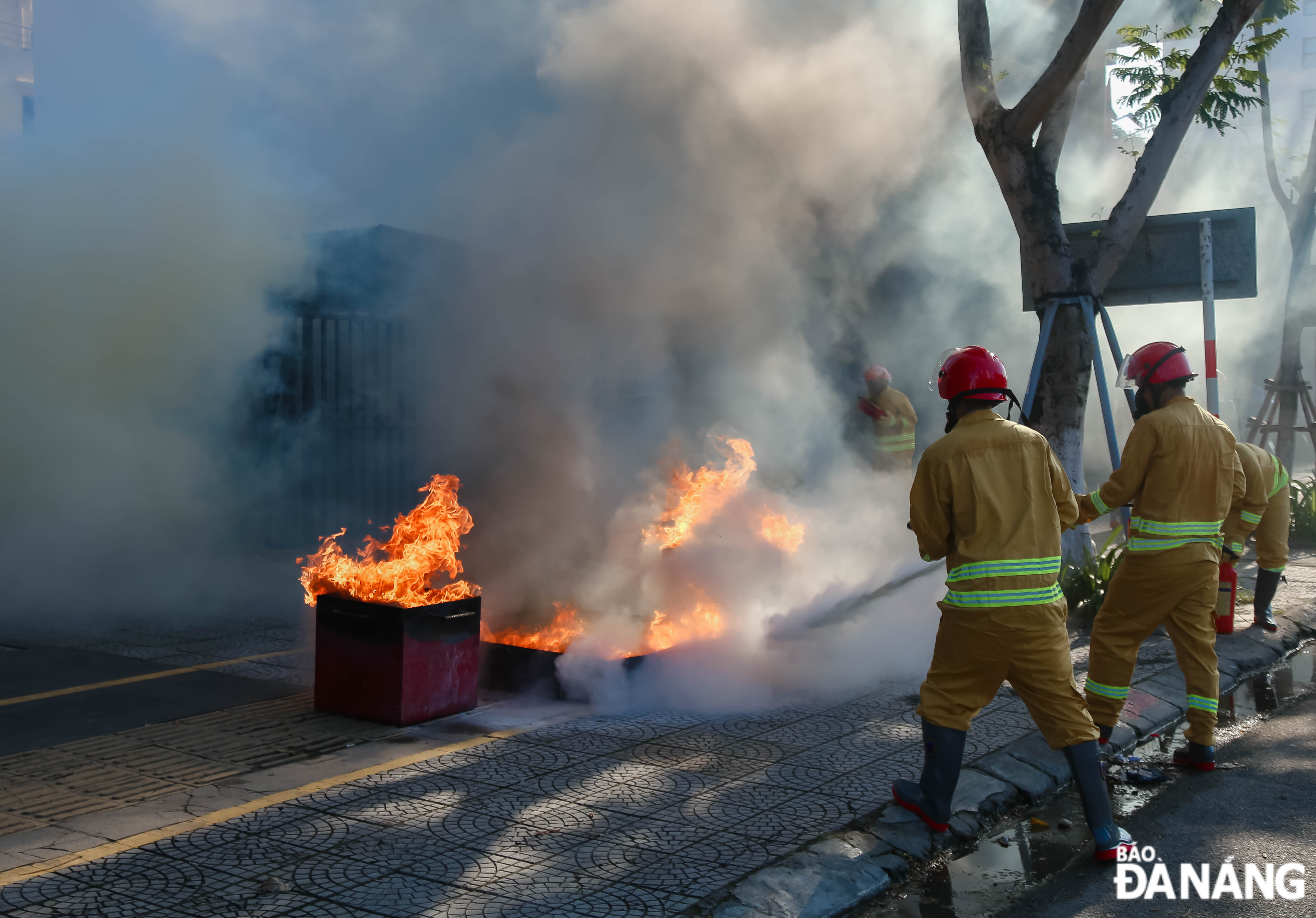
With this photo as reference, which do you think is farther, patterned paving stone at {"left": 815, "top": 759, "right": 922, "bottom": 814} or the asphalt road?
patterned paving stone at {"left": 815, "top": 759, "right": 922, "bottom": 814}

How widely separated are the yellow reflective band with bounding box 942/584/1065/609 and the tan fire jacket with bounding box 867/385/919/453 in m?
4.83

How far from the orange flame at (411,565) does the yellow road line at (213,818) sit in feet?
2.33

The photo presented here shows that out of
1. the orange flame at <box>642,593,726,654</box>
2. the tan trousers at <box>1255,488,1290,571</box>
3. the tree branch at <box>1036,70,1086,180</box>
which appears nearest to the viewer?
the orange flame at <box>642,593,726,654</box>

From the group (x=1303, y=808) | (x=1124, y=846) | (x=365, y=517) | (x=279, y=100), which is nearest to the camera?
(x=1124, y=846)

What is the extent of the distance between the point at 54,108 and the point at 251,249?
83.0 inches

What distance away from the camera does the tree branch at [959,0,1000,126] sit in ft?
23.9

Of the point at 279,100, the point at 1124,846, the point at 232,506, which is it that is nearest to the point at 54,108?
the point at 279,100

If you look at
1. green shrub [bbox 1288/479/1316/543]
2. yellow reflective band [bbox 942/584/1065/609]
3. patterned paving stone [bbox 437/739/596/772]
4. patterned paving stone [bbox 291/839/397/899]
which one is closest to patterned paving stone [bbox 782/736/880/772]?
patterned paving stone [bbox 437/739/596/772]

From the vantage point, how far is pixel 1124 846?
134 inches

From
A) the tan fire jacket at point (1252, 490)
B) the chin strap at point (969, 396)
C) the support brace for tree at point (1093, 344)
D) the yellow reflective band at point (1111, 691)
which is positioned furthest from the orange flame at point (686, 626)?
the support brace for tree at point (1093, 344)

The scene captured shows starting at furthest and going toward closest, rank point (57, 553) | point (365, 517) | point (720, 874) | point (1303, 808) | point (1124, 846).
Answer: point (365, 517)
point (57, 553)
point (1303, 808)
point (1124, 846)
point (720, 874)

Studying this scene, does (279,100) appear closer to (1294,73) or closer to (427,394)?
(427,394)

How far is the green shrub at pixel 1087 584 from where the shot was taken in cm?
689

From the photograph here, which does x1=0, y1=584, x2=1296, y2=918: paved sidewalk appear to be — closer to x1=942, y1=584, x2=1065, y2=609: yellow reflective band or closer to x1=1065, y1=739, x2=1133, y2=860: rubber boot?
x1=1065, y1=739, x2=1133, y2=860: rubber boot
